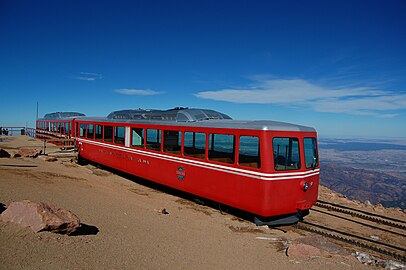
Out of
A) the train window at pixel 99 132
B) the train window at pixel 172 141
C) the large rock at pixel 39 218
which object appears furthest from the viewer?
the train window at pixel 99 132

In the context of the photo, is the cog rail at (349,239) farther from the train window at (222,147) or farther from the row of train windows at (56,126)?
the row of train windows at (56,126)

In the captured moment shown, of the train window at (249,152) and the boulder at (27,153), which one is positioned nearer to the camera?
the train window at (249,152)

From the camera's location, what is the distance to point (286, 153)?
7934mm

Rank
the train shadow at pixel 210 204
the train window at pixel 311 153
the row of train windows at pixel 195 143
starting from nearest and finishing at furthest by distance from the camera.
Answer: the row of train windows at pixel 195 143
the train window at pixel 311 153
the train shadow at pixel 210 204

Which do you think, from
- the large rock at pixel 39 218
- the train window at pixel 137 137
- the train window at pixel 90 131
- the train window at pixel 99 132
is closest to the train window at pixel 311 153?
the large rock at pixel 39 218

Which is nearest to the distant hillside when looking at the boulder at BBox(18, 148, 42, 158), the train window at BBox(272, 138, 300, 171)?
the boulder at BBox(18, 148, 42, 158)

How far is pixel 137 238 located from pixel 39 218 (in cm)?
170

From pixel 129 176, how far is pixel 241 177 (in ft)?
24.6

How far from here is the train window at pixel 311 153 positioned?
8385 millimetres

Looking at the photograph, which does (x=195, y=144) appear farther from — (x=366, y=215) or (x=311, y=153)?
(x=366, y=215)

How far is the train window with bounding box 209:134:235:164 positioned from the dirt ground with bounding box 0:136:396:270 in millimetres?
1559

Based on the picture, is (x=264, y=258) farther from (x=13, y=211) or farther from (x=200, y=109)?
(x=200, y=109)

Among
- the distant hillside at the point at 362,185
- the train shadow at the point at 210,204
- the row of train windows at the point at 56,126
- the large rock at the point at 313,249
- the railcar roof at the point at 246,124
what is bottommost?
the distant hillside at the point at 362,185

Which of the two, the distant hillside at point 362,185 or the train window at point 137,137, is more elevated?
the train window at point 137,137
